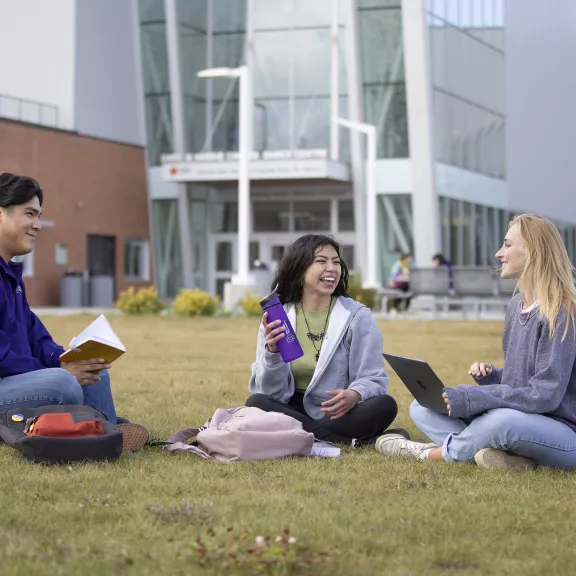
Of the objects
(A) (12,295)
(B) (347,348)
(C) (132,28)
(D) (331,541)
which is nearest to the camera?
(D) (331,541)

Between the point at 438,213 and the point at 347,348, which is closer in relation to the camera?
the point at 347,348

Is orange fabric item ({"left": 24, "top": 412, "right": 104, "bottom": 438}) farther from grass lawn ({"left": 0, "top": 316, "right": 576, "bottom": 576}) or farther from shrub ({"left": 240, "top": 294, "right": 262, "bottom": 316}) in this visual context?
shrub ({"left": 240, "top": 294, "right": 262, "bottom": 316})

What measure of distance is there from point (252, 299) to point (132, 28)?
16983mm

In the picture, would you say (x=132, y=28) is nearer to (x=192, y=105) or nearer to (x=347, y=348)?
(x=192, y=105)

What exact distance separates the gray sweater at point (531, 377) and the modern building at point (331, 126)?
28.5 meters

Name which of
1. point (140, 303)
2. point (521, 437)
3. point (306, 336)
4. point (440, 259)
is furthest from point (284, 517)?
point (440, 259)

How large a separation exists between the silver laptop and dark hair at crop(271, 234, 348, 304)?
2.54 feet

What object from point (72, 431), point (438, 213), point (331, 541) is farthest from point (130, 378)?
point (438, 213)

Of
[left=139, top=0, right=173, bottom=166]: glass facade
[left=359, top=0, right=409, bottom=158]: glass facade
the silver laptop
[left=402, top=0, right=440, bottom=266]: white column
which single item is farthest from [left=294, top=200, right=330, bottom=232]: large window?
the silver laptop

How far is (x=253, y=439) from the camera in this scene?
6477mm

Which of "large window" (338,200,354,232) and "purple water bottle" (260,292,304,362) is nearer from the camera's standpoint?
"purple water bottle" (260,292,304,362)

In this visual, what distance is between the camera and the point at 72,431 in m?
6.07

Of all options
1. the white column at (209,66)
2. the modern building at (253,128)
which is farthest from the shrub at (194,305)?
the white column at (209,66)

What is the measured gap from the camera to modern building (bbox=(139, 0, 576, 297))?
37906mm
